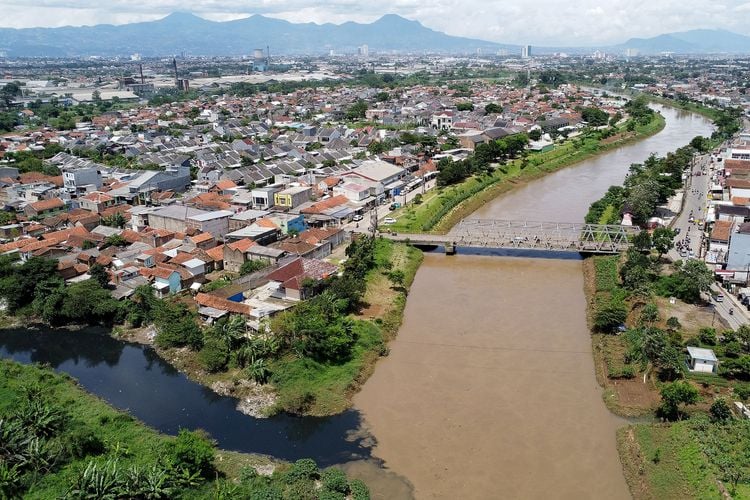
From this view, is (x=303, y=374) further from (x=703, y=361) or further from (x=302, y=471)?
(x=703, y=361)

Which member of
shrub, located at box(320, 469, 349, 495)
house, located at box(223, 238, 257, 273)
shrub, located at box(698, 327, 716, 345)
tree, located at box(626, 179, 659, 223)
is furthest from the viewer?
tree, located at box(626, 179, 659, 223)

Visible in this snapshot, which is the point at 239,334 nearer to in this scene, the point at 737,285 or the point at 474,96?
the point at 737,285

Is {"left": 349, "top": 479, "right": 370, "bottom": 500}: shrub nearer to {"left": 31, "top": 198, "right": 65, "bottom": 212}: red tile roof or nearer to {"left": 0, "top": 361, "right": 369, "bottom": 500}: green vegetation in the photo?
{"left": 0, "top": 361, "right": 369, "bottom": 500}: green vegetation

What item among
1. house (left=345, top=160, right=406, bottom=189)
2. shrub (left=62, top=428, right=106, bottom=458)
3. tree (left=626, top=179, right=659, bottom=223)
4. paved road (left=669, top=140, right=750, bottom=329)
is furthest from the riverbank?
house (left=345, top=160, right=406, bottom=189)

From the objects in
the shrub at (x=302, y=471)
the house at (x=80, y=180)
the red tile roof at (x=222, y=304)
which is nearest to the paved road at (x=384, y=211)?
the red tile roof at (x=222, y=304)

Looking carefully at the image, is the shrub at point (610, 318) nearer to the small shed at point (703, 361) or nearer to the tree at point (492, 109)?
the small shed at point (703, 361)

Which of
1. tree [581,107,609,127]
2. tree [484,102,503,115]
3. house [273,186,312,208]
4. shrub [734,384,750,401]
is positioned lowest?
shrub [734,384,750,401]
